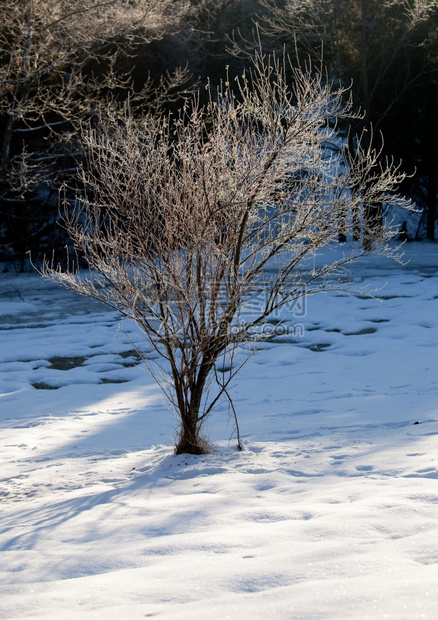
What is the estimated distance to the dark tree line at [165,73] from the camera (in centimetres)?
1377

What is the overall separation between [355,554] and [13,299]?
1159 centimetres

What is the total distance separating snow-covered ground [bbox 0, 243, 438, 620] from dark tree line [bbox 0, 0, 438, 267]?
263 inches

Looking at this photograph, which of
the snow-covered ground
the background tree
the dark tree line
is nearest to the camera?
the snow-covered ground

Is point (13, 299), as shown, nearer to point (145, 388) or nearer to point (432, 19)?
point (145, 388)

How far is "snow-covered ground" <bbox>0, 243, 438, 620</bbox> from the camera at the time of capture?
238cm

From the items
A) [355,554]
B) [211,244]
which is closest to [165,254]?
[211,244]

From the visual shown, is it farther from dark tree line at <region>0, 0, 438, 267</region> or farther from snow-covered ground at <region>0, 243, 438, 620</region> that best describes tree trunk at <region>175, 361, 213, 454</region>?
dark tree line at <region>0, 0, 438, 267</region>

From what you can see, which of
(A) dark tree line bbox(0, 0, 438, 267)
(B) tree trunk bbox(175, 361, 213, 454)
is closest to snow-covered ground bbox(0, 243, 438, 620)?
(B) tree trunk bbox(175, 361, 213, 454)

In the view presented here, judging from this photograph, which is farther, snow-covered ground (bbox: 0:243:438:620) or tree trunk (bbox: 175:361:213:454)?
tree trunk (bbox: 175:361:213:454)

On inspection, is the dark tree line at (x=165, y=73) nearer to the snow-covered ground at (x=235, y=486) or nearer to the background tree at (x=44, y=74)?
the background tree at (x=44, y=74)

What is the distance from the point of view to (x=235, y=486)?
4.21m

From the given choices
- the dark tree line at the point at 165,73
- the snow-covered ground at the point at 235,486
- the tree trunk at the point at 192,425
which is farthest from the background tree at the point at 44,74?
the tree trunk at the point at 192,425

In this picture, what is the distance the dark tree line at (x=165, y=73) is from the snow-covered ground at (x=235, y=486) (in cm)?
667

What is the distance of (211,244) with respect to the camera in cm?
457
